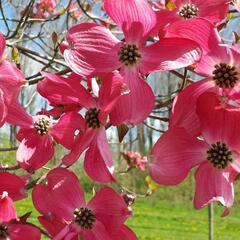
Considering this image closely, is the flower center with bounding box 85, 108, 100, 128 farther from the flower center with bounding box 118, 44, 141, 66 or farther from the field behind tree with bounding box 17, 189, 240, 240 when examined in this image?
the field behind tree with bounding box 17, 189, 240, 240

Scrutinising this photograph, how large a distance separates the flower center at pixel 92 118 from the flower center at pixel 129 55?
6cm

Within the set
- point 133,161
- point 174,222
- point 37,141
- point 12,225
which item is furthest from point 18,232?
point 174,222

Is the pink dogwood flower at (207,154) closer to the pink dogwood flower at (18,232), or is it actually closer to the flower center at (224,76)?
the flower center at (224,76)

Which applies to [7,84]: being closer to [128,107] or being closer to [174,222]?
[128,107]

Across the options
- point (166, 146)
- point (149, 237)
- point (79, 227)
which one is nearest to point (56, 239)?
point (79, 227)

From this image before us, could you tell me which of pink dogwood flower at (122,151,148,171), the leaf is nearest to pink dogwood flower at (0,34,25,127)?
the leaf

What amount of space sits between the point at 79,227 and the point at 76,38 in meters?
0.20

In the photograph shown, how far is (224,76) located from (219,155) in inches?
3.3

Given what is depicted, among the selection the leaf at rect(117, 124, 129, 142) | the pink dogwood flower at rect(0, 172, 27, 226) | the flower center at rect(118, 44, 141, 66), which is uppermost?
the flower center at rect(118, 44, 141, 66)

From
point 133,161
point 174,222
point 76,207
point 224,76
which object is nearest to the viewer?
point 224,76

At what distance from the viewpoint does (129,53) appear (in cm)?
58

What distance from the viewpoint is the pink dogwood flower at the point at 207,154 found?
0.56 metres

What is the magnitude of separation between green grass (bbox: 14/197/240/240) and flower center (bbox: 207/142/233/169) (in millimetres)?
8316

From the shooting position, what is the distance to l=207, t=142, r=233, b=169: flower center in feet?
1.93
